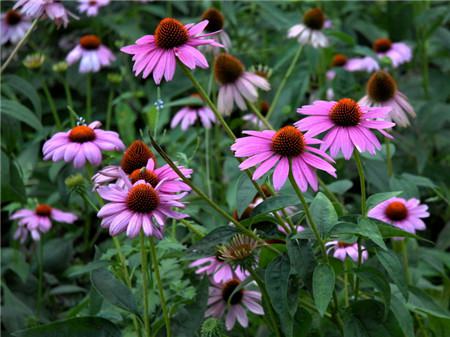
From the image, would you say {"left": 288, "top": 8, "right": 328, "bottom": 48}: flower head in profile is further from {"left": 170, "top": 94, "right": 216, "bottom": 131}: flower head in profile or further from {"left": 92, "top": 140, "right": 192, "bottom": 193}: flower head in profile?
{"left": 92, "top": 140, "right": 192, "bottom": 193}: flower head in profile

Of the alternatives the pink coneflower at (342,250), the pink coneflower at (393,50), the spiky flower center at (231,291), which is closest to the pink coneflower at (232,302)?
the spiky flower center at (231,291)

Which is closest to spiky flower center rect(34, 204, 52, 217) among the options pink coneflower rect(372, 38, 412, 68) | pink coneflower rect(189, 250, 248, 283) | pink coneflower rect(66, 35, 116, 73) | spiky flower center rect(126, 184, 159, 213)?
pink coneflower rect(66, 35, 116, 73)

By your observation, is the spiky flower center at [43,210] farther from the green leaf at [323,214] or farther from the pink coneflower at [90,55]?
the green leaf at [323,214]

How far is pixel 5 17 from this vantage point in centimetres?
244

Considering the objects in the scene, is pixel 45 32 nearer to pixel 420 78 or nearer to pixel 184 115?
pixel 184 115

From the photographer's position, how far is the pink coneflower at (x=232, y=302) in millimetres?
1365

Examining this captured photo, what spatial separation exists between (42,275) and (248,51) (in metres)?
0.97

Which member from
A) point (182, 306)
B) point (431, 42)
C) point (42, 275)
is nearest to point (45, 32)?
point (42, 275)

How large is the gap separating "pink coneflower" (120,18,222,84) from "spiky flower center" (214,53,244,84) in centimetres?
47

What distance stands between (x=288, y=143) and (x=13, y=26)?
161 cm

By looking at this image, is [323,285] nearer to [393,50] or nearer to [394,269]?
[394,269]

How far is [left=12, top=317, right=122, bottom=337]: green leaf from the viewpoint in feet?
3.91

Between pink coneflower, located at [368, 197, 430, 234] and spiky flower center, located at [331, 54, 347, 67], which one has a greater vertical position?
pink coneflower, located at [368, 197, 430, 234]

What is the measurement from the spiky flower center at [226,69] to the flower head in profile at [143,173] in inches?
19.0
